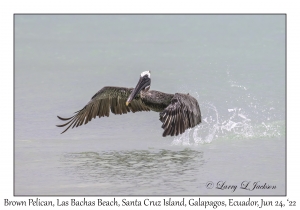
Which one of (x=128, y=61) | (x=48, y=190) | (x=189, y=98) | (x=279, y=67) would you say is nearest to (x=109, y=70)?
(x=128, y=61)

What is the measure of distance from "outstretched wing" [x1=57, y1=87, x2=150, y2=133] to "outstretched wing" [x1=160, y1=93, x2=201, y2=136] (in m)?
2.18

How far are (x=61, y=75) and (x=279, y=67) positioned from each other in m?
5.55

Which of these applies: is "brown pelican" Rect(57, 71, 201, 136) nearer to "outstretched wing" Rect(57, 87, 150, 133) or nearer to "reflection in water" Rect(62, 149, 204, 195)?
"outstretched wing" Rect(57, 87, 150, 133)

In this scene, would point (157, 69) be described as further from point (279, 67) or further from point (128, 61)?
point (279, 67)

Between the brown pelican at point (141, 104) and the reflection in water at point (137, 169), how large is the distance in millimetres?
679

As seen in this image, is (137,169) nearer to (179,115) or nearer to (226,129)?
(179,115)

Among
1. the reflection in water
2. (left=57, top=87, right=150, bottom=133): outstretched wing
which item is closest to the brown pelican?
(left=57, top=87, right=150, bottom=133): outstretched wing

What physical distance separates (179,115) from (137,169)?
42.0 inches

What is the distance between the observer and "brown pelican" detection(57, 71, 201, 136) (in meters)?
12.0

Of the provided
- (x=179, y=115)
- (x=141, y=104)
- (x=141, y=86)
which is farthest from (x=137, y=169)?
(x=141, y=104)

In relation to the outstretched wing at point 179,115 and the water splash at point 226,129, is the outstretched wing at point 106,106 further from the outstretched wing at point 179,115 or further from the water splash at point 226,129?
the outstretched wing at point 179,115

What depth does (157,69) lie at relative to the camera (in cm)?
1939

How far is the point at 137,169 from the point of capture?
11.9m

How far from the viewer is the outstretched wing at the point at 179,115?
38.2 ft
